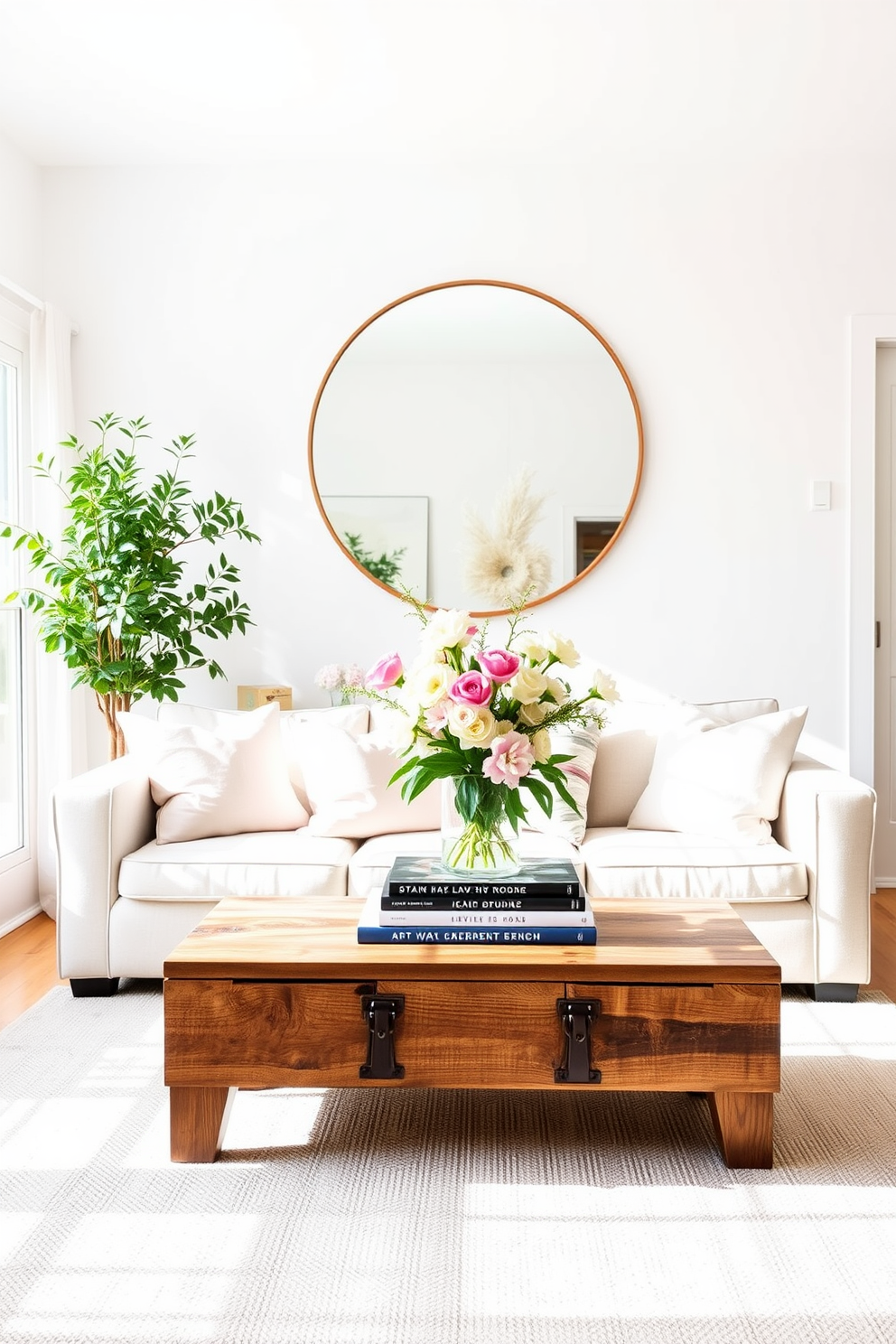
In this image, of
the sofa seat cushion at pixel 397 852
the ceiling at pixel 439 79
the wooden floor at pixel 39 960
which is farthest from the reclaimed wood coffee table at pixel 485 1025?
the ceiling at pixel 439 79

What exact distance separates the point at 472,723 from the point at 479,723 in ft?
0.04

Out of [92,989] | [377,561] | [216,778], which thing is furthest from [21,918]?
[377,561]

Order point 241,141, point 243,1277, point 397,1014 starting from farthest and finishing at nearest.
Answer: point 241,141 < point 397,1014 < point 243,1277

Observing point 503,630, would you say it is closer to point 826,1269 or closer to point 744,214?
point 744,214

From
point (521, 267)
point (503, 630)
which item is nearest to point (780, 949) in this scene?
point (503, 630)

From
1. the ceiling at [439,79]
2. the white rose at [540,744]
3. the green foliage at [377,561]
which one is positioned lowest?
A: the white rose at [540,744]

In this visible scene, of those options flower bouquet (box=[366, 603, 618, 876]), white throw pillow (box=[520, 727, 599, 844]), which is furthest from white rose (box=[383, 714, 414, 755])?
white throw pillow (box=[520, 727, 599, 844])

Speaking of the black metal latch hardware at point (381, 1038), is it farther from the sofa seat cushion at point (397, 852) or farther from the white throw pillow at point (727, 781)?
the white throw pillow at point (727, 781)

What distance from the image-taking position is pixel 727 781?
3.06 meters

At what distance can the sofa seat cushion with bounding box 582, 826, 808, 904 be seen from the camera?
288 centimetres

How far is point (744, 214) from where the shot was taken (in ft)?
13.2

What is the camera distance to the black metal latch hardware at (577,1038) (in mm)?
1938

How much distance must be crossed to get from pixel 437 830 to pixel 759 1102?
1458 mm

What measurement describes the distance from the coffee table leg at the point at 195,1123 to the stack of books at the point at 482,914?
406 mm
